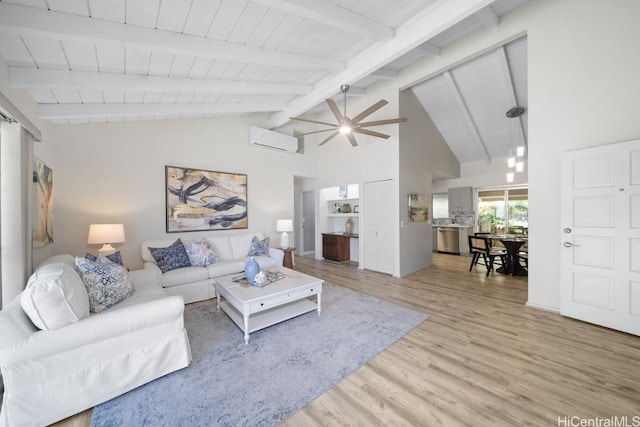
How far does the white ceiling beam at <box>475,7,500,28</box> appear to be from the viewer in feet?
10.1

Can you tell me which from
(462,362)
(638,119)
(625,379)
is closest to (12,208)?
(462,362)

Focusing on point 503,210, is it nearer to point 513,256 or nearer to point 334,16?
point 513,256

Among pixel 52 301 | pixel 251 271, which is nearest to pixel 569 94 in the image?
pixel 251 271

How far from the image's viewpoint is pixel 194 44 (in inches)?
84.7

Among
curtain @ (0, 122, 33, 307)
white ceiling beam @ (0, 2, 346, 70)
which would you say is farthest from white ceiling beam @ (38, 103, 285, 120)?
white ceiling beam @ (0, 2, 346, 70)

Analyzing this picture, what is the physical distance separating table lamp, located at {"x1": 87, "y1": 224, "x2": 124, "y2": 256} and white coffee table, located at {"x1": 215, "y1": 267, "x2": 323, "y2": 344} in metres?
1.52

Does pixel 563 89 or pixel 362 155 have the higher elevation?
pixel 563 89

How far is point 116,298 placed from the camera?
2.14 m

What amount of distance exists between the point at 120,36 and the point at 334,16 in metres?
1.77

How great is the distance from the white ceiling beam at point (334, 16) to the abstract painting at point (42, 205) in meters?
2.86

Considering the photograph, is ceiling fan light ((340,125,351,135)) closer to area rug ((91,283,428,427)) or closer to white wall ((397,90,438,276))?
white wall ((397,90,438,276))

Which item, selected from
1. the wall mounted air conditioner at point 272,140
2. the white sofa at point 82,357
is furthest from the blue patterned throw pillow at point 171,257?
the wall mounted air conditioner at point 272,140

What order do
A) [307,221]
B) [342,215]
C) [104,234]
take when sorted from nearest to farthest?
1. [104,234]
2. [342,215]
3. [307,221]

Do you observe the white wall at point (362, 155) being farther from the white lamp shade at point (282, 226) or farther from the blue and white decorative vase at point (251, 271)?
the blue and white decorative vase at point (251, 271)
